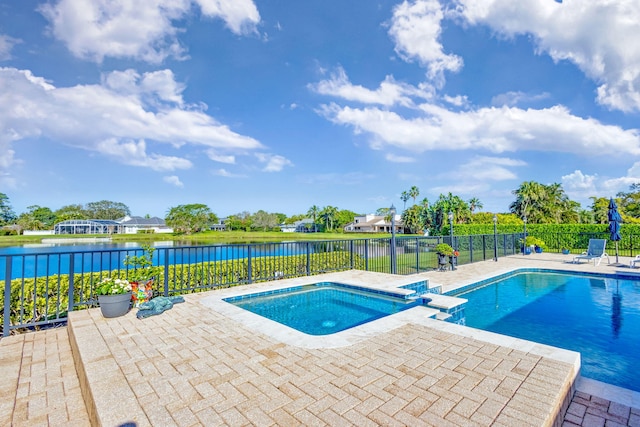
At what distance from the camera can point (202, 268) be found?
545 centimetres

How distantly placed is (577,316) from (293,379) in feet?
17.3

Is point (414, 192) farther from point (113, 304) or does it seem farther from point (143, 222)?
point (143, 222)

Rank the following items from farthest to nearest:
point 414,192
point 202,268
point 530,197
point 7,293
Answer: point 414,192, point 530,197, point 202,268, point 7,293

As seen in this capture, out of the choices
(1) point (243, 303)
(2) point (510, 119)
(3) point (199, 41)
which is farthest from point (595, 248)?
(3) point (199, 41)

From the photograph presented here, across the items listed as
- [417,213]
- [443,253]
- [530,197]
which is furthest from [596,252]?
[417,213]

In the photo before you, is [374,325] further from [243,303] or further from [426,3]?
[426,3]

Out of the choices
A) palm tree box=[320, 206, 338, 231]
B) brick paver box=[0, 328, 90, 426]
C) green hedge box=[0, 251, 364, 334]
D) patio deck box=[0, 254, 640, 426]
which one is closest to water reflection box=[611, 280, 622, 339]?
patio deck box=[0, 254, 640, 426]

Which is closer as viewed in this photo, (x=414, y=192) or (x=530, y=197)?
(x=530, y=197)

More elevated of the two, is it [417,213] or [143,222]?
[417,213]

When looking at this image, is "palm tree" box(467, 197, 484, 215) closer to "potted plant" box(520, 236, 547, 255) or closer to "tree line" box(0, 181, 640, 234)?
"tree line" box(0, 181, 640, 234)

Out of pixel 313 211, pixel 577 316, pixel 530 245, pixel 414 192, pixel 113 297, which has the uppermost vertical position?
pixel 414 192

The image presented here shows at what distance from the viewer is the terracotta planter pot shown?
3.70m

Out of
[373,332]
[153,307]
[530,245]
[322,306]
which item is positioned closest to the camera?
[373,332]

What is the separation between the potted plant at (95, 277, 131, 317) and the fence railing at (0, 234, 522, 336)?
1.11ft
